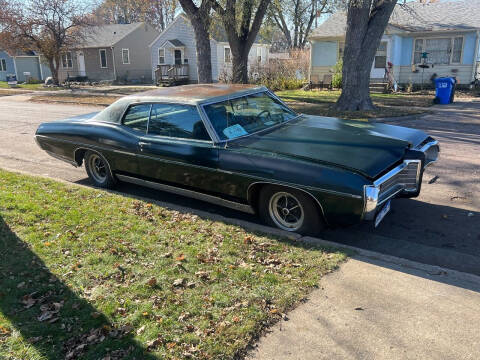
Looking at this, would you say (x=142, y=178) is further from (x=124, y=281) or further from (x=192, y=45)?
(x=192, y=45)

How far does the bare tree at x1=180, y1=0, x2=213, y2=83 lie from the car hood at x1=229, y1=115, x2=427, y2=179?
482 inches

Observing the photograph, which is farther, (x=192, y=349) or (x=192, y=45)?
(x=192, y=45)

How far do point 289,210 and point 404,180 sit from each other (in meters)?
1.34

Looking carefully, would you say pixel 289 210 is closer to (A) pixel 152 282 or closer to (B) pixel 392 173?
(B) pixel 392 173

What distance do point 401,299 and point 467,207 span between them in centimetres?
284

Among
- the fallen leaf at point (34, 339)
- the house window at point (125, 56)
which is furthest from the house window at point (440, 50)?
the house window at point (125, 56)

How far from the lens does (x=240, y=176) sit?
4.80m

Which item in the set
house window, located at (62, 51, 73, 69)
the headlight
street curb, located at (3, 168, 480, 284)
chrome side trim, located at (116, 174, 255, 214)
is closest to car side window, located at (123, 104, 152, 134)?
chrome side trim, located at (116, 174, 255, 214)

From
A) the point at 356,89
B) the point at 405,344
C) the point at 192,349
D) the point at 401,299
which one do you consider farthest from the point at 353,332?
the point at 356,89

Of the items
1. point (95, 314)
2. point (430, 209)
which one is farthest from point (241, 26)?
point (95, 314)

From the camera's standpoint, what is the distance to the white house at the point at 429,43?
22.7 meters

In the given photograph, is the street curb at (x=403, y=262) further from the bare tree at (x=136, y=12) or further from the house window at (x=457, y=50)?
the bare tree at (x=136, y=12)

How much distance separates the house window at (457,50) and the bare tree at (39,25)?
1092 inches

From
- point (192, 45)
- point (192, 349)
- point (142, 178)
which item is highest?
point (192, 45)
